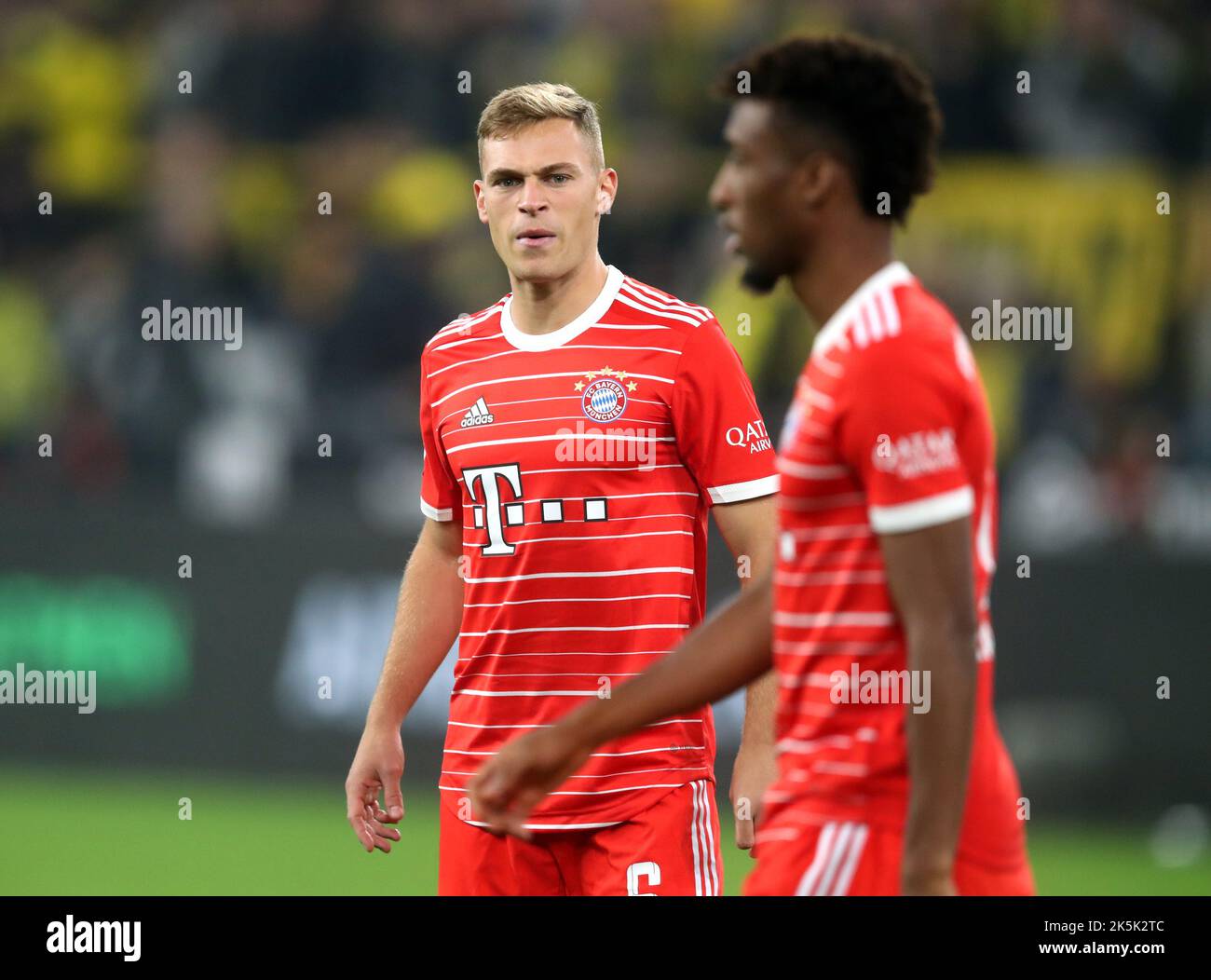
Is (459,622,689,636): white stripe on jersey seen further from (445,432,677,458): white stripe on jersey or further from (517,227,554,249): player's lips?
(517,227,554,249): player's lips

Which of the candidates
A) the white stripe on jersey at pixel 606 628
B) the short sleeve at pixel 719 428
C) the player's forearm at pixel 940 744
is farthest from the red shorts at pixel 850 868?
the short sleeve at pixel 719 428

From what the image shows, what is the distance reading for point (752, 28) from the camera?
37.0 feet

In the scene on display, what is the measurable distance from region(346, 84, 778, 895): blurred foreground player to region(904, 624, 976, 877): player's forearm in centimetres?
135

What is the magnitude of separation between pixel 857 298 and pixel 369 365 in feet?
26.7

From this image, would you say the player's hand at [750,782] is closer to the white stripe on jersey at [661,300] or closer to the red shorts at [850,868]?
the red shorts at [850,868]

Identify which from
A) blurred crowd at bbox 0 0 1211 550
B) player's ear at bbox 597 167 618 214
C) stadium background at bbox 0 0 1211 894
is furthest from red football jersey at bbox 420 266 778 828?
blurred crowd at bbox 0 0 1211 550

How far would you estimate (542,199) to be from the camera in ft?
14.8

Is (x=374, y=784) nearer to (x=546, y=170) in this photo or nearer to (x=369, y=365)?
(x=546, y=170)

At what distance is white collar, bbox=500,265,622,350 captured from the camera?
455 centimetres

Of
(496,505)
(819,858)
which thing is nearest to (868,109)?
(819,858)

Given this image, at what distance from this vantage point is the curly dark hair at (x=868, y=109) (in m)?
3.06
